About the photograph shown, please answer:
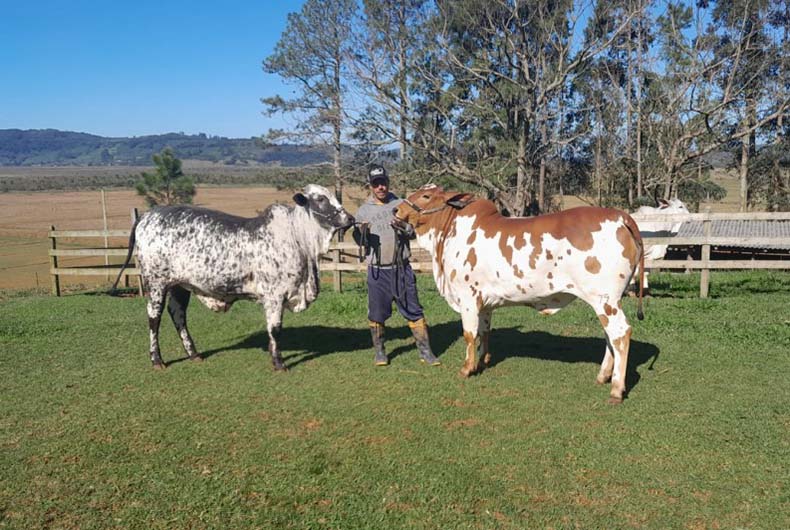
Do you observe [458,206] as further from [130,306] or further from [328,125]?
[328,125]

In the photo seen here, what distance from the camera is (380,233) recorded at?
24.4 ft

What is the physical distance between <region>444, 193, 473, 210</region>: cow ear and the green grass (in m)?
1.79

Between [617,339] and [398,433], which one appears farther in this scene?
[617,339]

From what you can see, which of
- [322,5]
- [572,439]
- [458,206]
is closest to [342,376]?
[458,206]

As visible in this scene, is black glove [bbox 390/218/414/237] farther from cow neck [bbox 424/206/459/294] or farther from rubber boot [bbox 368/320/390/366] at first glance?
rubber boot [bbox 368/320/390/366]

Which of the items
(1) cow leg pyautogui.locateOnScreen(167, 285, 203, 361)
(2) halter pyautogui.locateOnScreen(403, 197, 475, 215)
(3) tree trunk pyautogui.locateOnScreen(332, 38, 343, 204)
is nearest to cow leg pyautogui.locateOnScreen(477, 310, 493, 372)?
(2) halter pyautogui.locateOnScreen(403, 197, 475, 215)

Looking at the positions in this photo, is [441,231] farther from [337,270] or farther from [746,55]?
[746,55]

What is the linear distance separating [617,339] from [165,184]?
959 inches

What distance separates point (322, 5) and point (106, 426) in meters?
19.1

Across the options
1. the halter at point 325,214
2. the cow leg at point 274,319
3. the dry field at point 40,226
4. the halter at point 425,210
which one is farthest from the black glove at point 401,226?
the dry field at point 40,226

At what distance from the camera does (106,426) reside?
5.79m

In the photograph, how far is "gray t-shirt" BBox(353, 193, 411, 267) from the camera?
741 cm

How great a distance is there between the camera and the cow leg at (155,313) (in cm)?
745

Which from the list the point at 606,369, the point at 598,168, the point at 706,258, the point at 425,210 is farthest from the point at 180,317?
the point at 598,168
